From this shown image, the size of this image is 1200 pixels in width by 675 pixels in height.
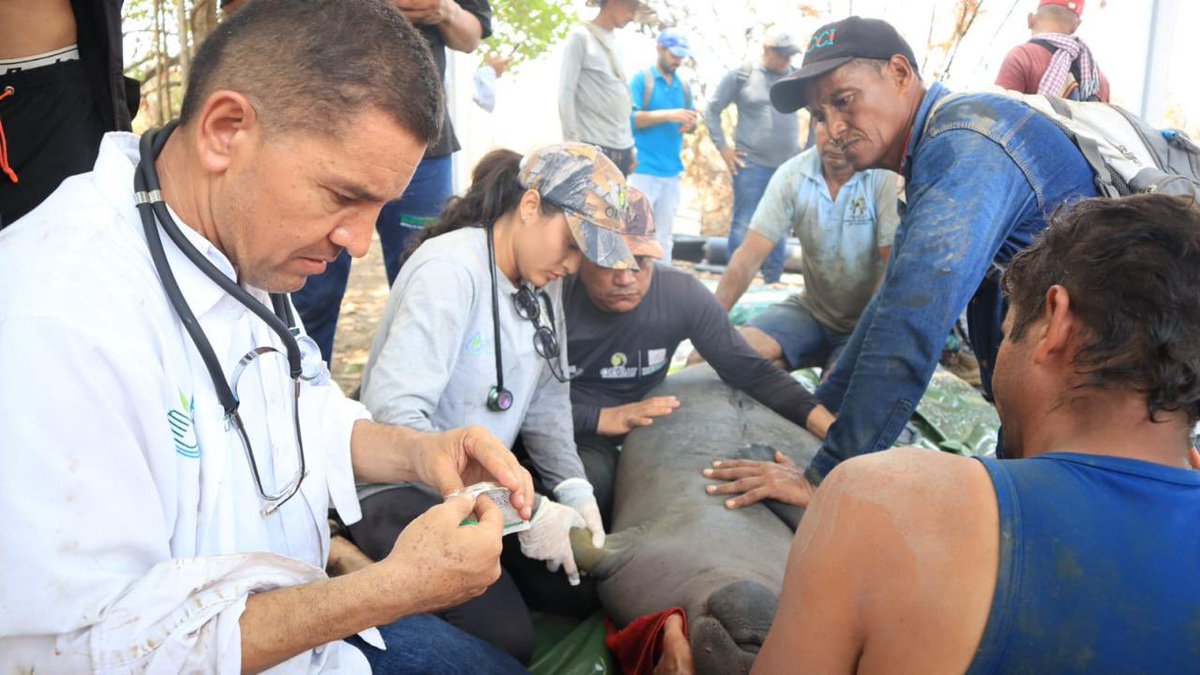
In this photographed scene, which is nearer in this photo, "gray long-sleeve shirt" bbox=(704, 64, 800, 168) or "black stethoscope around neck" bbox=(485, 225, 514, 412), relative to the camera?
"black stethoscope around neck" bbox=(485, 225, 514, 412)

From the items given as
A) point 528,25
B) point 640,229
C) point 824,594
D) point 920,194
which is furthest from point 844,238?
point 528,25

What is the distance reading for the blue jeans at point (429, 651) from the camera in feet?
6.39

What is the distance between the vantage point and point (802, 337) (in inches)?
190

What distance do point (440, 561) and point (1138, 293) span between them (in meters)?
1.19

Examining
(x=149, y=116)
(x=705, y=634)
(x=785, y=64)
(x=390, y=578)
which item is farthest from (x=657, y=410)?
(x=785, y=64)

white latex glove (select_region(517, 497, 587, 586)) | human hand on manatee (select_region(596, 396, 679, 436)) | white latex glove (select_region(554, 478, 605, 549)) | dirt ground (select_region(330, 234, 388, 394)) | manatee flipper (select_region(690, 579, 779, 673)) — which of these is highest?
manatee flipper (select_region(690, 579, 779, 673))

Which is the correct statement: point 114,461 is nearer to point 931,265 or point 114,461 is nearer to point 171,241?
point 171,241

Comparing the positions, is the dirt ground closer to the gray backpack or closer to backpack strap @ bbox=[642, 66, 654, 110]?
backpack strap @ bbox=[642, 66, 654, 110]

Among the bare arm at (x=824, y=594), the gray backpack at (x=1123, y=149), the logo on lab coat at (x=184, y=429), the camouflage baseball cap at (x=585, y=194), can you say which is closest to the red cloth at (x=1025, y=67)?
the gray backpack at (x=1123, y=149)

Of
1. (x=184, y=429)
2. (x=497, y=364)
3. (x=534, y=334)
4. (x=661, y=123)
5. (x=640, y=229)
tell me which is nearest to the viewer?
(x=184, y=429)

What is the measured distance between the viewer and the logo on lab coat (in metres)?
1.43

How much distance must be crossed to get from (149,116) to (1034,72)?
499 centimetres

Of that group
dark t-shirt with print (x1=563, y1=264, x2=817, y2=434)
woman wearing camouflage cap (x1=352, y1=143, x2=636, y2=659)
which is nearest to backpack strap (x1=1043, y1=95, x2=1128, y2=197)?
woman wearing camouflage cap (x1=352, y1=143, x2=636, y2=659)

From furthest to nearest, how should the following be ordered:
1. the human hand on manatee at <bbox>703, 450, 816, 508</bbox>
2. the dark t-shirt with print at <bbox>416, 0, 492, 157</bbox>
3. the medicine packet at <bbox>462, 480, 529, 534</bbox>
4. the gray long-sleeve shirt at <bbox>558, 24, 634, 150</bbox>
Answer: the gray long-sleeve shirt at <bbox>558, 24, 634, 150</bbox> → the dark t-shirt with print at <bbox>416, 0, 492, 157</bbox> → the human hand on manatee at <bbox>703, 450, 816, 508</bbox> → the medicine packet at <bbox>462, 480, 529, 534</bbox>
